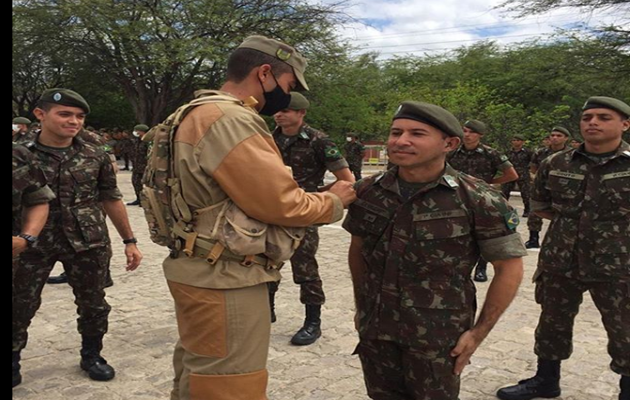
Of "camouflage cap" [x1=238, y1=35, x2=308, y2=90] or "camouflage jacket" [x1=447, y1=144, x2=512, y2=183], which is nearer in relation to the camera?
"camouflage cap" [x1=238, y1=35, x2=308, y2=90]

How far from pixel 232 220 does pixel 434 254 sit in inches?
34.8

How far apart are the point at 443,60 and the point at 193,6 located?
19.0 meters

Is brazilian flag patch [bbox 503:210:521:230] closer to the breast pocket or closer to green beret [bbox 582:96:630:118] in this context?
green beret [bbox 582:96:630:118]

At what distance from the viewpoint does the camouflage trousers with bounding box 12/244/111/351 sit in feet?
12.0

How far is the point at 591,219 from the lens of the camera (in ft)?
11.2

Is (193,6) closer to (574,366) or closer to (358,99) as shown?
(358,99)

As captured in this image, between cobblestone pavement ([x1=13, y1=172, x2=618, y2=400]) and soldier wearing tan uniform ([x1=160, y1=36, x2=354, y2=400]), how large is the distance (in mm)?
1464

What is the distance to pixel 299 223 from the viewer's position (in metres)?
2.25

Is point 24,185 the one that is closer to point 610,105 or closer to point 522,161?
point 610,105

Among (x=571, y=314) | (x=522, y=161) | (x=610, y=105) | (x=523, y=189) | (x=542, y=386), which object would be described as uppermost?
(x=610, y=105)

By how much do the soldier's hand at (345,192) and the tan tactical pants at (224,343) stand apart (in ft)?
1.78

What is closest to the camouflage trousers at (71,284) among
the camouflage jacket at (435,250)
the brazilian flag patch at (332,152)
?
the brazilian flag patch at (332,152)

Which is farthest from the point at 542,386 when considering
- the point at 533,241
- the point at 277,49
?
the point at 533,241

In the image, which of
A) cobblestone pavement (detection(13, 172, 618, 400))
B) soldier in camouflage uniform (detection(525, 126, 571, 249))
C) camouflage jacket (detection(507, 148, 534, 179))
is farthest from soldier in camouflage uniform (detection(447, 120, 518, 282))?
camouflage jacket (detection(507, 148, 534, 179))
